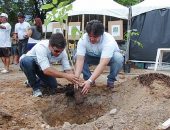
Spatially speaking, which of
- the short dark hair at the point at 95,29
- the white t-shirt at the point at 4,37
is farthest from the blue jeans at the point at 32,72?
the white t-shirt at the point at 4,37

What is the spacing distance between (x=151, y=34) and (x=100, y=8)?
2178 mm

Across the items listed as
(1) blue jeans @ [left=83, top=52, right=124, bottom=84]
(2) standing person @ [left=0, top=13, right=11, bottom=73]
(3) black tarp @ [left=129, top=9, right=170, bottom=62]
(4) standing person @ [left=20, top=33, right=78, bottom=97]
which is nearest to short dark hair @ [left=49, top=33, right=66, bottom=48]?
(4) standing person @ [left=20, top=33, right=78, bottom=97]

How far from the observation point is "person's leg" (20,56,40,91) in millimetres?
6172

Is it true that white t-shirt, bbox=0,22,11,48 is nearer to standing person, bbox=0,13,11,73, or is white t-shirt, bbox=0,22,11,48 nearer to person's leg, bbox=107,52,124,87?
standing person, bbox=0,13,11,73

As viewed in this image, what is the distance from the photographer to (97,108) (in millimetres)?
5840

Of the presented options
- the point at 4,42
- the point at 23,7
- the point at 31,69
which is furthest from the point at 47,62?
the point at 23,7

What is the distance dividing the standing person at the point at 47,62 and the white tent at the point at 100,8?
618cm

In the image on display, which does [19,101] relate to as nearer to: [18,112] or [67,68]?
[18,112]

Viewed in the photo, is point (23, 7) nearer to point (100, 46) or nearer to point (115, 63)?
point (115, 63)

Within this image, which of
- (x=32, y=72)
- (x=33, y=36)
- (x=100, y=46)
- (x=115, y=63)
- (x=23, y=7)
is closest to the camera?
(x=100, y=46)

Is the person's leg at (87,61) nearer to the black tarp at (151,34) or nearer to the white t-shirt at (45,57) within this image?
the white t-shirt at (45,57)

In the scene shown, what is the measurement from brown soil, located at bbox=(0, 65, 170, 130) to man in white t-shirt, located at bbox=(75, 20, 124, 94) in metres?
0.37

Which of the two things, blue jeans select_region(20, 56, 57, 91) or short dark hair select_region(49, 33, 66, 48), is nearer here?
short dark hair select_region(49, 33, 66, 48)

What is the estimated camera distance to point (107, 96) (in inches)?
238
